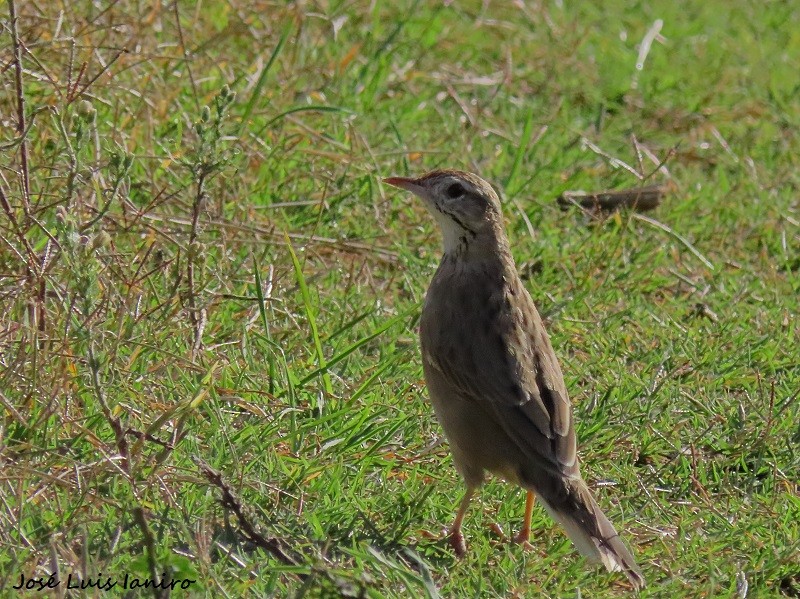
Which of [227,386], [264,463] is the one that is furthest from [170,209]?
[264,463]

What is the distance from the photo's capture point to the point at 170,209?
698cm

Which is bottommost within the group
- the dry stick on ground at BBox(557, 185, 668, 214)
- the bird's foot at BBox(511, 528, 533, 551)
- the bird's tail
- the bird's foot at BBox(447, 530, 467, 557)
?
the dry stick on ground at BBox(557, 185, 668, 214)

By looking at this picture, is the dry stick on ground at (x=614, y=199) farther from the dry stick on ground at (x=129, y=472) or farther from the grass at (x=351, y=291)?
the dry stick on ground at (x=129, y=472)

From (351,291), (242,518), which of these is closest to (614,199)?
(351,291)

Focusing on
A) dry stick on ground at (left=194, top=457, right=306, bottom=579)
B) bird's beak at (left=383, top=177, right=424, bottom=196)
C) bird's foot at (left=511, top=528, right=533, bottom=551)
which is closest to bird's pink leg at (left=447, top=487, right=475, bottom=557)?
bird's foot at (left=511, top=528, right=533, bottom=551)

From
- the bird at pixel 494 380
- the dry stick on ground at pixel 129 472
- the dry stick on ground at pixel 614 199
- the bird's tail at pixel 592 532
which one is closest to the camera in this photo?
the dry stick on ground at pixel 129 472

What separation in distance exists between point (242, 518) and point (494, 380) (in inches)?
47.6

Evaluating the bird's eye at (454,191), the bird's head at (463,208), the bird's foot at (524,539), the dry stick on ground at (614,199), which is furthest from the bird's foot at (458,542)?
the dry stick on ground at (614,199)

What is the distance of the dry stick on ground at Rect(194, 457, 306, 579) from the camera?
4688 mm

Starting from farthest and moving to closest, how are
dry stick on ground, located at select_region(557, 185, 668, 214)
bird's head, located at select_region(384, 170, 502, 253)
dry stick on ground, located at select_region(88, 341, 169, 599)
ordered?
dry stick on ground, located at select_region(557, 185, 668, 214), bird's head, located at select_region(384, 170, 502, 253), dry stick on ground, located at select_region(88, 341, 169, 599)

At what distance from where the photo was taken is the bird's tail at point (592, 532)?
4.82m

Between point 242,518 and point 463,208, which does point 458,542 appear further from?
point 463,208

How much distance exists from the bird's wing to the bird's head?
364 mm

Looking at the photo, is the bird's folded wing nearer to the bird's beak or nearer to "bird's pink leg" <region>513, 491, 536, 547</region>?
"bird's pink leg" <region>513, 491, 536, 547</region>
